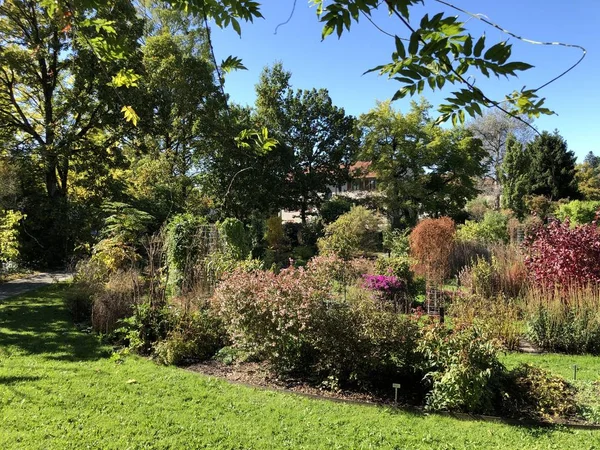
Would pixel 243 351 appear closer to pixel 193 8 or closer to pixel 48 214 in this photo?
pixel 193 8

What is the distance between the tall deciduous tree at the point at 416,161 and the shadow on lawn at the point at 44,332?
53.8ft

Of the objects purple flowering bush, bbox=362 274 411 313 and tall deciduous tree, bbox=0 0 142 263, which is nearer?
purple flowering bush, bbox=362 274 411 313

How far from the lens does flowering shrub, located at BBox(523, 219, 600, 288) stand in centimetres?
698

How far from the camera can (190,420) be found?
3.60 m

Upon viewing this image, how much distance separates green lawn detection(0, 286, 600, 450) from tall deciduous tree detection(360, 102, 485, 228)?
17567mm

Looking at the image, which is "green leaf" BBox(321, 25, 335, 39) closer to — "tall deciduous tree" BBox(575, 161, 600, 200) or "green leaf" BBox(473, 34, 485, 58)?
"green leaf" BBox(473, 34, 485, 58)

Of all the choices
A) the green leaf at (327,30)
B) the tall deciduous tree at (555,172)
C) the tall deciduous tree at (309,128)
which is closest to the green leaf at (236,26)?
the green leaf at (327,30)

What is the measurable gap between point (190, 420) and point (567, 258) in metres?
6.86

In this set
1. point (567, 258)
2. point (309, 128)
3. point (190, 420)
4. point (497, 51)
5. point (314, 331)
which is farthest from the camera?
point (309, 128)

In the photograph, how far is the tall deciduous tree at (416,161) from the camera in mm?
20672

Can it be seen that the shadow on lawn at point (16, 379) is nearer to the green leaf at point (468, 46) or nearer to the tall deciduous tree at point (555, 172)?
the green leaf at point (468, 46)

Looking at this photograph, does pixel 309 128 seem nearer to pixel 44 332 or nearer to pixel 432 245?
pixel 432 245

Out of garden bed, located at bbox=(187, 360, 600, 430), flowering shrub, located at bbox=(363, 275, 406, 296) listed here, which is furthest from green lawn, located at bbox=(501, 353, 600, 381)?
flowering shrub, located at bbox=(363, 275, 406, 296)

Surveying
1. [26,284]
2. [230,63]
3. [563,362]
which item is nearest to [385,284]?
[563,362]
